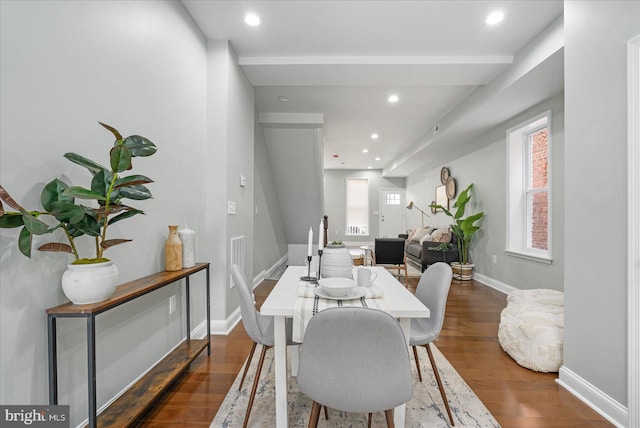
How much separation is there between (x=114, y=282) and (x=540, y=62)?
11.5 ft

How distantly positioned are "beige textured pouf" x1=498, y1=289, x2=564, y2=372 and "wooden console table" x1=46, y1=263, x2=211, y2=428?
2.36 metres

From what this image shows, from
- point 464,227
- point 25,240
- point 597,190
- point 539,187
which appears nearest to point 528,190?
point 539,187

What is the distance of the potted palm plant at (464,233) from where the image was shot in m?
4.79

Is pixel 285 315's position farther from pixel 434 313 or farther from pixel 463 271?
pixel 463 271

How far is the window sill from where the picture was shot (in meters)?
3.49

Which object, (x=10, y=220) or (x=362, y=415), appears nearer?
(x=10, y=220)

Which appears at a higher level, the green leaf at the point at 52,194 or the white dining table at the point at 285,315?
the green leaf at the point at 52,194

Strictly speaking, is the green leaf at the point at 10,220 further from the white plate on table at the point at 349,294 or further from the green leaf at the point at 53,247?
the white plate on table at the point at 349,294

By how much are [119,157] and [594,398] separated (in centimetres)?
275

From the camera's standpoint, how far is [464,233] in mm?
4891

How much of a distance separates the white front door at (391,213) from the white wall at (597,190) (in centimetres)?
815

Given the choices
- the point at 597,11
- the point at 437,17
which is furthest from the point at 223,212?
the point at 597,11

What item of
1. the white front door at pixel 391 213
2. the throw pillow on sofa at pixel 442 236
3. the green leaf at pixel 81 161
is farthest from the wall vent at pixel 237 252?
the white front door at pixel 391 213

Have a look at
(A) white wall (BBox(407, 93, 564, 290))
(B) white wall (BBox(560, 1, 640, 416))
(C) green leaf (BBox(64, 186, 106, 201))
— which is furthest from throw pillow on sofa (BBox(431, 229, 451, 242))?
(C) green leaf (BBox(64, 186, 106, 201))
